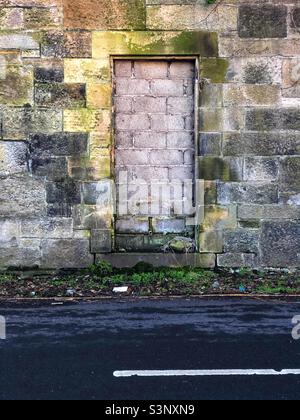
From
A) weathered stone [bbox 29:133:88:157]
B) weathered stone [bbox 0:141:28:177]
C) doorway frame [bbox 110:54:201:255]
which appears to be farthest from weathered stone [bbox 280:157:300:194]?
weathered stone [bbox 0:141:28:177]

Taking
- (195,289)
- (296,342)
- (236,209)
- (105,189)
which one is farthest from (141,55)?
(296,342)

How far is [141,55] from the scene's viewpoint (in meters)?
7.25

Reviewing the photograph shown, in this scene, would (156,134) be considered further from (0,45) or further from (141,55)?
(0,45)

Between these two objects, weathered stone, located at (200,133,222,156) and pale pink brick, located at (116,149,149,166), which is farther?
pale pink brick, located at (116,149,149,166)

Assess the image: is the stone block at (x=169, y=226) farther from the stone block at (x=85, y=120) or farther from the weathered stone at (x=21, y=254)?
the weathered stone at (x=21, y=254)

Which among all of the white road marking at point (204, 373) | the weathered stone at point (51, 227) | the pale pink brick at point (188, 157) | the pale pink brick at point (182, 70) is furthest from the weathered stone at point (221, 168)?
the white road marking at point (204, 373)

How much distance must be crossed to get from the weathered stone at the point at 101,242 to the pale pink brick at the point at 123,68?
197cm

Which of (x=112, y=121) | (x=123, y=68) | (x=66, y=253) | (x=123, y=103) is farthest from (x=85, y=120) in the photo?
(x=66, y=253)

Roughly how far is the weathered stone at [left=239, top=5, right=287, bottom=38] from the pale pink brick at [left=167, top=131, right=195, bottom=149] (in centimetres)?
136

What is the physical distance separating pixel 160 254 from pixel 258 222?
1292mm

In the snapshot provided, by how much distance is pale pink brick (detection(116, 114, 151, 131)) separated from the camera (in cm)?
747

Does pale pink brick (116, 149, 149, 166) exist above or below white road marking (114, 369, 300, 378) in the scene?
above

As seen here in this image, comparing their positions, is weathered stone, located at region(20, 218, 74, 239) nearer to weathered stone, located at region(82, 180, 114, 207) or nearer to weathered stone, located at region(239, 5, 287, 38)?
weathered stone, located at region(82, 180, 114, 207)

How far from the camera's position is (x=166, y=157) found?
7527mm
